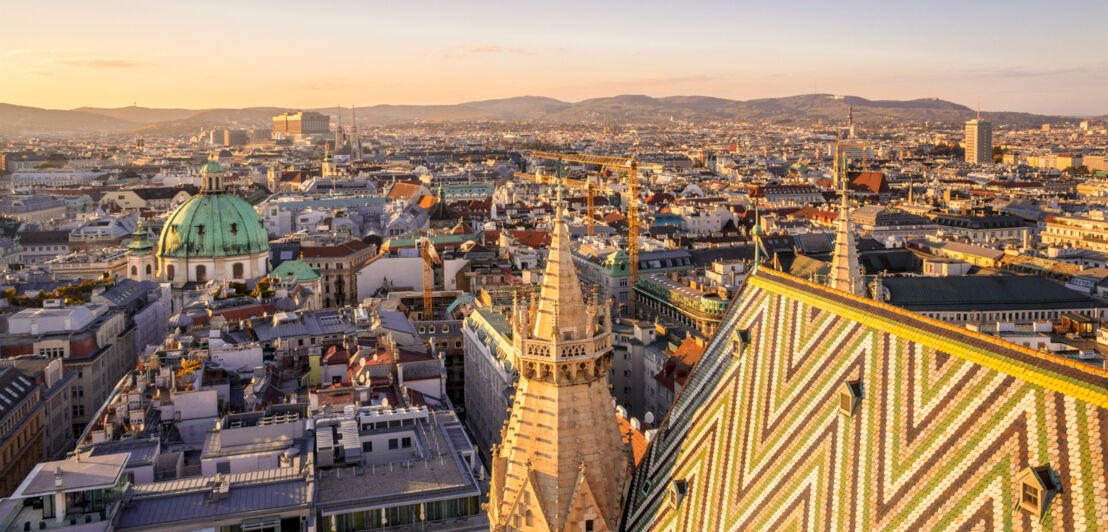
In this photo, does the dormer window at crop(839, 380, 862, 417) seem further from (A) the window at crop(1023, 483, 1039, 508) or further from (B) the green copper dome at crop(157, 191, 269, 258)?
(B) the green copper dome at crop(157, 191, 269, 258)

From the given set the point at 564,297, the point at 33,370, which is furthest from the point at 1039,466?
the point at 33,370

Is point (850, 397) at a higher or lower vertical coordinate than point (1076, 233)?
higher

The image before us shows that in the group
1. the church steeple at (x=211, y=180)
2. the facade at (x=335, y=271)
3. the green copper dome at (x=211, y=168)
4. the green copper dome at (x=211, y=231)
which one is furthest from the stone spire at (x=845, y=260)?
the green copper dome at (x=211, y=168)

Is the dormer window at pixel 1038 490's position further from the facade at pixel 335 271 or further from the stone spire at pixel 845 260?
the facade at pixel 335 271

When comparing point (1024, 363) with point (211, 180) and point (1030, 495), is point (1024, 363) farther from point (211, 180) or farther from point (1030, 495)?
point (211, 180)

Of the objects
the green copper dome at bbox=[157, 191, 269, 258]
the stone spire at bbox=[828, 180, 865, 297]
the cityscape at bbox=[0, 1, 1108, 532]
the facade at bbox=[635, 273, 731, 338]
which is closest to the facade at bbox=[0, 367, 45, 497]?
the cityscape at bbox=[0, 1, 1108, 532]

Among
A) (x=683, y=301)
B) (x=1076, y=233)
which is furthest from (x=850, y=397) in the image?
(x=1076, y=233)

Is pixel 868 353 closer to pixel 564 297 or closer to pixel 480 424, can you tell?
pixel 564 297
